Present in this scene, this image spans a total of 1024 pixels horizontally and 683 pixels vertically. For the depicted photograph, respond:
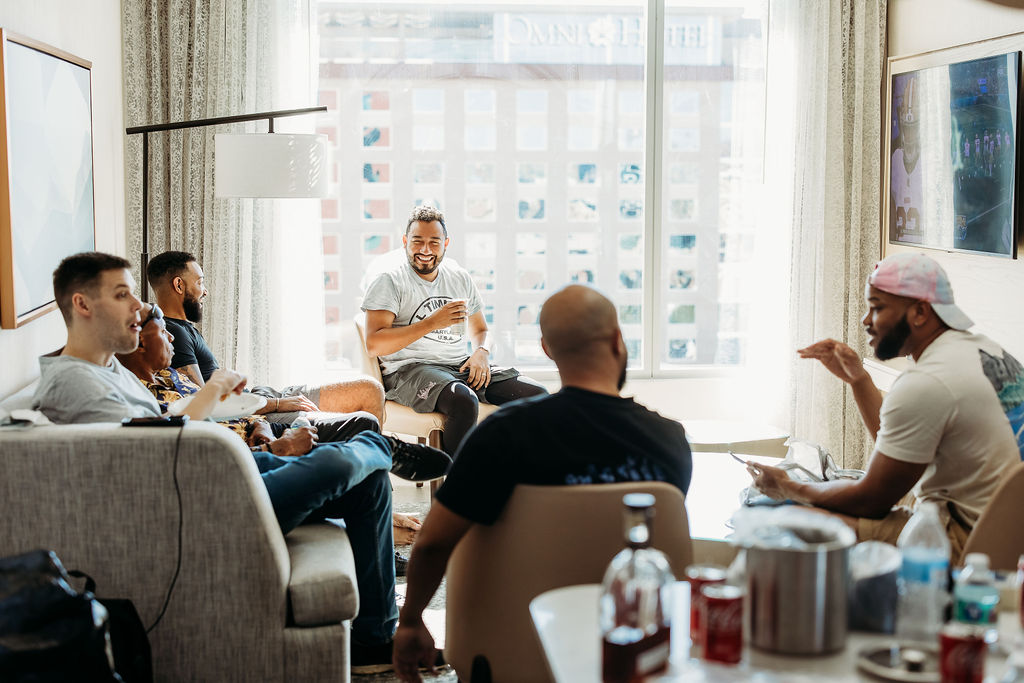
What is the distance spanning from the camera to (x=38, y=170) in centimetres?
304

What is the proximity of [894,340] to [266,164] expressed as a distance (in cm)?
240

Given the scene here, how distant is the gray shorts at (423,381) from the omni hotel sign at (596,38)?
164 cm

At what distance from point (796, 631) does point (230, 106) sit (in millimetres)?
4062

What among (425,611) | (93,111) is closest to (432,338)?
(425,611)

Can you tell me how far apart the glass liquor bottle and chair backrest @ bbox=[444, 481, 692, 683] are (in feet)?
1.19

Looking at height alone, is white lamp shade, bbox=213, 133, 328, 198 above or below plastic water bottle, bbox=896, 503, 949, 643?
above

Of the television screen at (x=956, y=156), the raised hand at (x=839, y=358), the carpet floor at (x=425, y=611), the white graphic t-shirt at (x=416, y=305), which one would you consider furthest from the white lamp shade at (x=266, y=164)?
the television screen at (x=956, y=156)

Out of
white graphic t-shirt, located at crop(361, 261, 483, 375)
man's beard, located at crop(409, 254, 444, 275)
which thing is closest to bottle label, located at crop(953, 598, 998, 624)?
white graphic t-shirt, located at crop(361, 261, 483, 375)

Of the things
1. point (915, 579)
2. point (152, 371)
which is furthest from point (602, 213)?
point (915, 579)

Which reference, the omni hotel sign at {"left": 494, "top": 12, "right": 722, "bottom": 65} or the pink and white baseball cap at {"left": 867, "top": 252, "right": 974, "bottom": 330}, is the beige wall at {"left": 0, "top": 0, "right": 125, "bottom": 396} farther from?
the pink and white baseball cap at {"left": 867, "top": 252, "right": 974, "bottom": 330}

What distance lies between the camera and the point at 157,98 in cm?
480

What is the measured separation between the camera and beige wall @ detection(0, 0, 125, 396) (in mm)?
2943

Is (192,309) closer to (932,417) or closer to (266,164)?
(266,164)

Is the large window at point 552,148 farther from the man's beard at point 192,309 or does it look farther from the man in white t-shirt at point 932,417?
the man in white t-shirt at point 932,417
